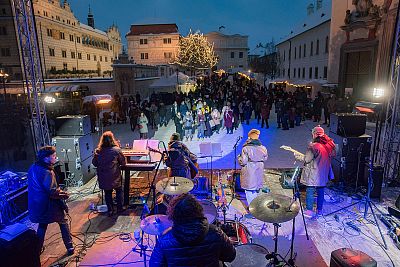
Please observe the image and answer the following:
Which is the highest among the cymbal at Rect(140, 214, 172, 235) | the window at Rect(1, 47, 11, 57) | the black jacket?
the window at Rect(1, 47, 11, 57)

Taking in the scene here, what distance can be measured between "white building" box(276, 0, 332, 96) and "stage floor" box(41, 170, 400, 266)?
2026 cm

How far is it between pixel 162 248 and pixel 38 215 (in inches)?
135

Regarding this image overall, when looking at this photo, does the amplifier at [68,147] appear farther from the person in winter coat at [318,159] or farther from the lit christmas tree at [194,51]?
the lit christmas tree at [194,51]

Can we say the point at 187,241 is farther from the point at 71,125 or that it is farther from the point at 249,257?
the point at 71,125

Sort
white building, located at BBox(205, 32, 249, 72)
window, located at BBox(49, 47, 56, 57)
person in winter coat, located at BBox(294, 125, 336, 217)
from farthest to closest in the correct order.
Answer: white building, located at BBox(205, 32, 249, 72) → window, located at BBox(49, 47, 56, 57) → person in winter coat, located at BBox(294, 125, 336, 217)

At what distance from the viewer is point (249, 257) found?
147 inches

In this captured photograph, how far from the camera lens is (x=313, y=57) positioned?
3491 centimetres

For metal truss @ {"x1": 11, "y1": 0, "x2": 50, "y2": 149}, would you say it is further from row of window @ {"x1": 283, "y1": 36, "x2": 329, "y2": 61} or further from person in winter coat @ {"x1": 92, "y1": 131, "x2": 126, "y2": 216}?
row of window @ {"x1": 283, "y1": 36, "x2": 329, "y2": 61}

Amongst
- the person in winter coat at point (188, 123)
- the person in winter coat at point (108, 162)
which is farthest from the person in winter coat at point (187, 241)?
the person in winter coat at point (188, 123)

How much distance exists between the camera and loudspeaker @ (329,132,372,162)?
26.1ft

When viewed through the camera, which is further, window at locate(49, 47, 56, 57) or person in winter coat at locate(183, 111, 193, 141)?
window at locate(49, 47, 56, 57)

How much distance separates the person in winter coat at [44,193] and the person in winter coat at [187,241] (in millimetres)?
3047

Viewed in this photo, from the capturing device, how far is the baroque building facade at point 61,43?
3291 centimetres

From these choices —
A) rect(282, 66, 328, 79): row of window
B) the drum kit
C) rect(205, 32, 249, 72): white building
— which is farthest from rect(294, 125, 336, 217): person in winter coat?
rect(205, 32, 249, 72): white building
